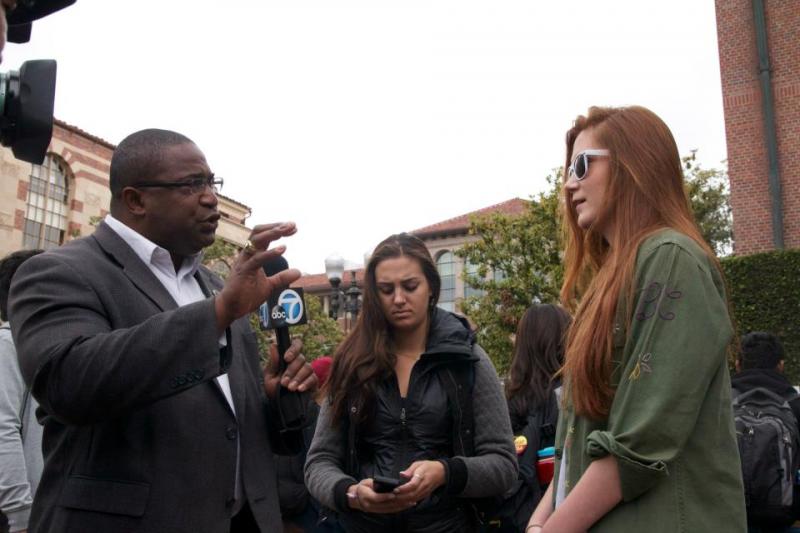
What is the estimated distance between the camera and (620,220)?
7.18 ft

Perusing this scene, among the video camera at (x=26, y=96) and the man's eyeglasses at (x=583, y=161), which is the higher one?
the video camera at (x=26, y=96)

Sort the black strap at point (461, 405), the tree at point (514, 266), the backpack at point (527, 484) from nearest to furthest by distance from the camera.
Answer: the black strap at point (461, 405) → the backpack at point (527, 484) → the tree at point (514, 266)

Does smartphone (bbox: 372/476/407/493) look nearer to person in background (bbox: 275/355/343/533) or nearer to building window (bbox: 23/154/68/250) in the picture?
person in background (bbox: 275/355/343/533)

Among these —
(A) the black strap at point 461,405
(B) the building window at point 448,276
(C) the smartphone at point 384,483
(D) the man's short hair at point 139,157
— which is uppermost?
Result: (B) the building window at point 448,276

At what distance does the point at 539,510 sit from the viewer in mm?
2436

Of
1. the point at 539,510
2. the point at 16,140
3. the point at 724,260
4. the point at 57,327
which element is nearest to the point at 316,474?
the point at 539,510

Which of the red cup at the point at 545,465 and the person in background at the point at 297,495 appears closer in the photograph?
the red cup at the point at 545,465

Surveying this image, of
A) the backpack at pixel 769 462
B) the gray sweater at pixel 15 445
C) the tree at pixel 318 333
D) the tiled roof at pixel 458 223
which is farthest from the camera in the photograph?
the tiled roof at pixel 458 223

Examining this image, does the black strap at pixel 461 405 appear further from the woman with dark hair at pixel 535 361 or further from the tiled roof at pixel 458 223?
the tiled roof at pixel 458 223

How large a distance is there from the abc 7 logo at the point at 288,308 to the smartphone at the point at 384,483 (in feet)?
2.33

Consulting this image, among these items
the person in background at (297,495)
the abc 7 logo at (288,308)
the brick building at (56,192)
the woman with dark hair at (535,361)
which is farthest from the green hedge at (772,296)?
the brick building at (56,192)

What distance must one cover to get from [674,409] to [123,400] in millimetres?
1514

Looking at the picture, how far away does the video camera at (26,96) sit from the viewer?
7.68 feet

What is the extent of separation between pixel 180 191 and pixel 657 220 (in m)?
1.71
